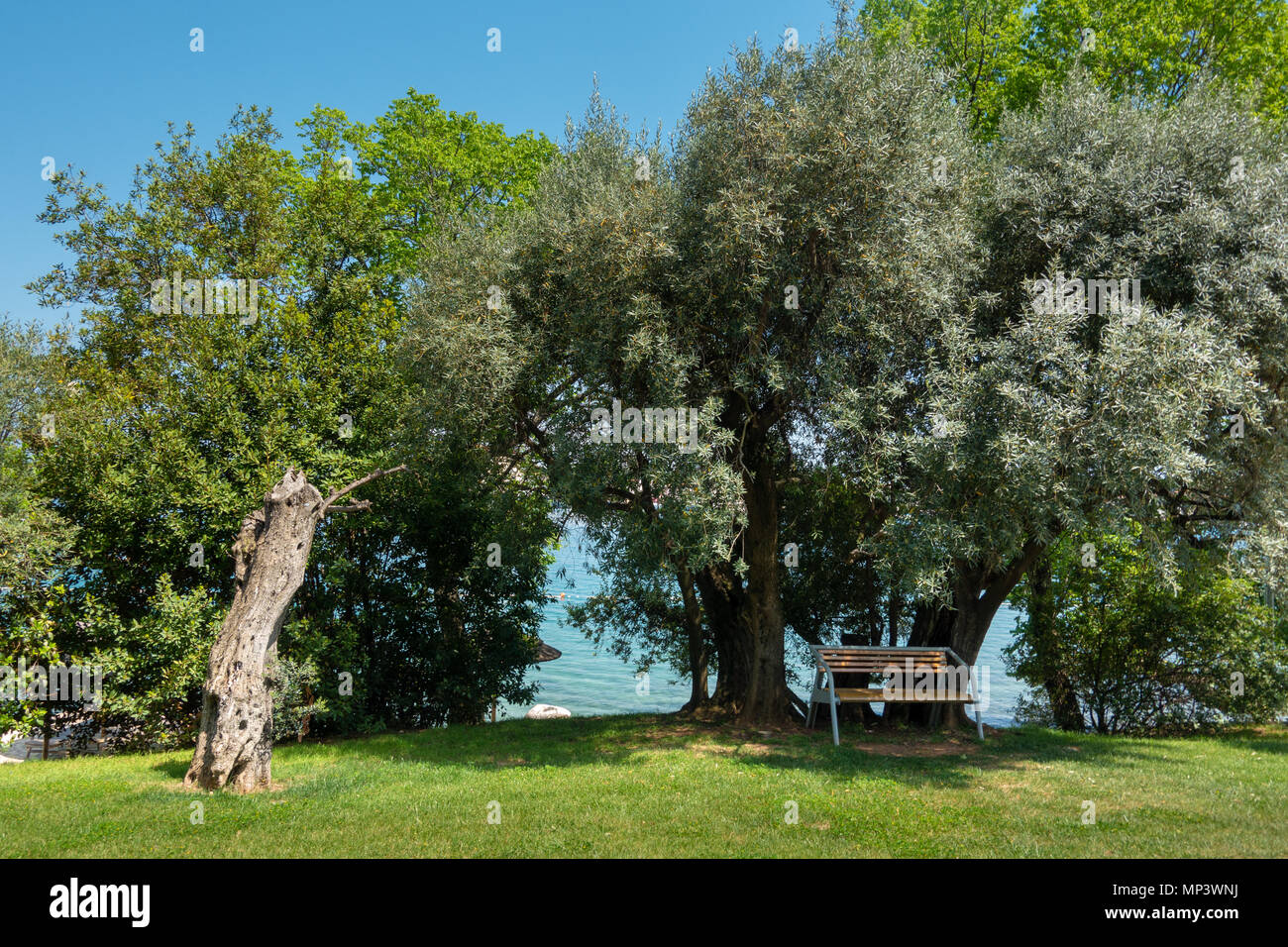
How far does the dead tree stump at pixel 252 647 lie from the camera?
332 inches

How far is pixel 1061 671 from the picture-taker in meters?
15.2

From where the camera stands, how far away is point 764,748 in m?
10.9

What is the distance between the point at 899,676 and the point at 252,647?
9.02 meters

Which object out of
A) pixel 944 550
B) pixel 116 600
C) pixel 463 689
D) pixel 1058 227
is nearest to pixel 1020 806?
pixel 944 550

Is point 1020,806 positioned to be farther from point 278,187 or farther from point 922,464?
point 278,187

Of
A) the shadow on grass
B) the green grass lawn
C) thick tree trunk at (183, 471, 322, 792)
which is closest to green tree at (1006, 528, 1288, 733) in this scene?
the shadow on grass

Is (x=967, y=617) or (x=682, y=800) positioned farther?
(x=967, y=617)

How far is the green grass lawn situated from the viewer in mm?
6473

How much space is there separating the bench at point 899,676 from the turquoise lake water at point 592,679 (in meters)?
3.60
